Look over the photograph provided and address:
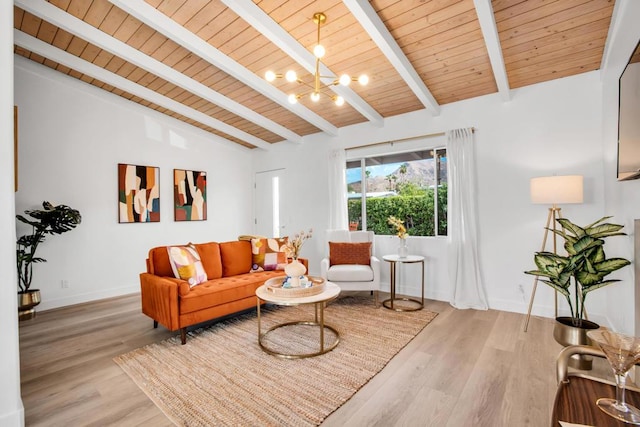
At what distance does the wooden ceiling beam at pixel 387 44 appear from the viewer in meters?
2.52

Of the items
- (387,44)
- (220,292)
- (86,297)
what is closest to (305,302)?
(220,292)

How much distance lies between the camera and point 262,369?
2473 millimetres

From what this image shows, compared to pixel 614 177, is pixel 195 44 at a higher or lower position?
higher

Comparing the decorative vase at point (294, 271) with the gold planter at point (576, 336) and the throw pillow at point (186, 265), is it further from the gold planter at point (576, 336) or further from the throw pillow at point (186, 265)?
the gold planter at point (576, 336)

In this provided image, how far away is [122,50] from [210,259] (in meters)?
2.53

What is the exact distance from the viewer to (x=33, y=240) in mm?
3666

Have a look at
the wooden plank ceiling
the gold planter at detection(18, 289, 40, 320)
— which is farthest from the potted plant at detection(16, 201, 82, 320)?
the wooden plank ceiling

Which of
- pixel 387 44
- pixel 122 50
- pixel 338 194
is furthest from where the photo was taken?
pixel 338 194

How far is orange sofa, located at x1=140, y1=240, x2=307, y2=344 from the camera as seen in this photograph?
294cm

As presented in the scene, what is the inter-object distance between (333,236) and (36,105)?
430cm

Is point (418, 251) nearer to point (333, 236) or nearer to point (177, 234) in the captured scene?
point (333, 236)

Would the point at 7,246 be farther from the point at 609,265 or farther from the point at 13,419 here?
the point at 609,265

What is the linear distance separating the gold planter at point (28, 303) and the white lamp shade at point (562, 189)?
5.77 meters

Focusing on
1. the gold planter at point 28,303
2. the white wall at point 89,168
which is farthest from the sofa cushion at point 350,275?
the gold planter at point 28,303
